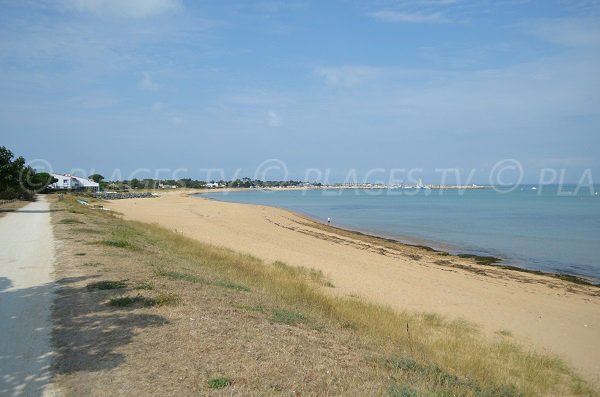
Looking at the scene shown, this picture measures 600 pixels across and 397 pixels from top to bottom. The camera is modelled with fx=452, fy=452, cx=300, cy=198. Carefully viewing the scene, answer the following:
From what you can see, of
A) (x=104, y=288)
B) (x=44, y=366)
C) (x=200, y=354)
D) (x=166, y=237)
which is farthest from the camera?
(x=166, y=237)

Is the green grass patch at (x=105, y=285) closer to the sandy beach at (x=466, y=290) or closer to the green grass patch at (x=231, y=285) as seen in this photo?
the green grass patch at (x=231, y=285)

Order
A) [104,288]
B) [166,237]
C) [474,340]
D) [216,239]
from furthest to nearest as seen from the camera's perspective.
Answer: [216,239], [166,237], [474,340], [104,288]

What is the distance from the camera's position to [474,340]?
31.8ft

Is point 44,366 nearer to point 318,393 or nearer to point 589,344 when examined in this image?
point 318,393

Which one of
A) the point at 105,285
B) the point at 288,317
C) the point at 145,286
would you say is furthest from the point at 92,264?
the point at 288,317

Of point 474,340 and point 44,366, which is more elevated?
point 44,366

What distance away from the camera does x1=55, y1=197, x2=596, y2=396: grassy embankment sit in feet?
17.3

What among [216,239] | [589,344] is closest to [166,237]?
[216,239]

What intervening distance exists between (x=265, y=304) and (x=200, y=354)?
3.18 meters

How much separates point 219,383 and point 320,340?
220 cm

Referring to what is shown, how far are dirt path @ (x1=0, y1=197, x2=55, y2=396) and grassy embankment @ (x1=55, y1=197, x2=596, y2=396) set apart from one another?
0.99 m

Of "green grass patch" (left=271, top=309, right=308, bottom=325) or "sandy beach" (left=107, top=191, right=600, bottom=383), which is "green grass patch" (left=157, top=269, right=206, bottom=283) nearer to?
"green grass patch" (left=271, top=309, right=308, bottom=325)

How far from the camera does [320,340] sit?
6.73m

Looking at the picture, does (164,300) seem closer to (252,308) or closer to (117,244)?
(252,308)
